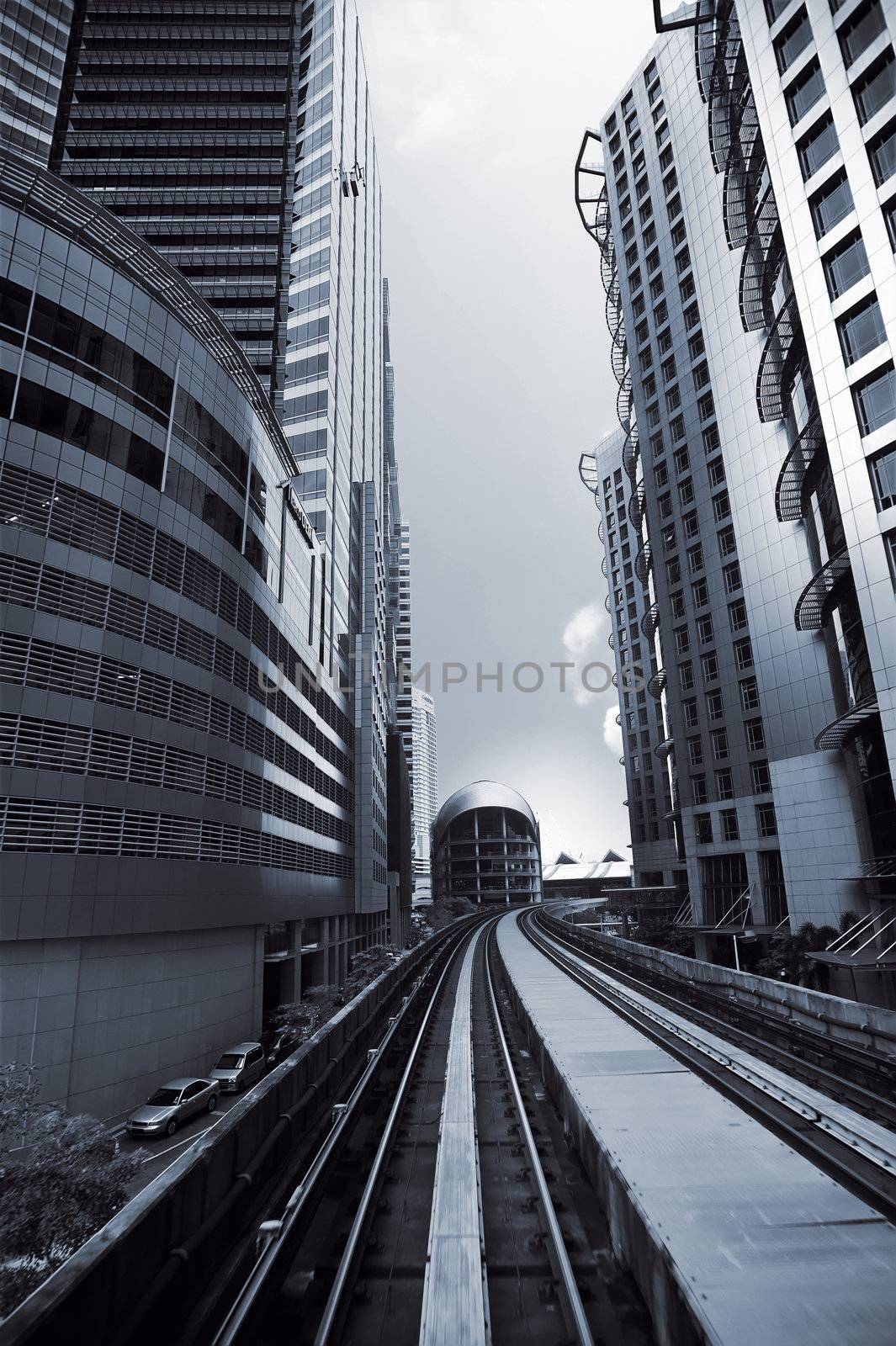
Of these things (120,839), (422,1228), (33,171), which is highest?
(33,171)

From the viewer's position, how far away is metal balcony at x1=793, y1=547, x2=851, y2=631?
29.6 meters

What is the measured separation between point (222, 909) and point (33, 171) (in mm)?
26489

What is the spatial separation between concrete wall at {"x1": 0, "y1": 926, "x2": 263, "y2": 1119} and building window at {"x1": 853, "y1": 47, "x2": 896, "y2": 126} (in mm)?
39196

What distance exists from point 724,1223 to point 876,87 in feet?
115

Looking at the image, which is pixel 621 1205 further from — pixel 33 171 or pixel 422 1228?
pixel 33 171

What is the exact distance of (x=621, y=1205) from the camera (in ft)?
25.7

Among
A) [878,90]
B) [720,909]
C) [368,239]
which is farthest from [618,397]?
[720,909]

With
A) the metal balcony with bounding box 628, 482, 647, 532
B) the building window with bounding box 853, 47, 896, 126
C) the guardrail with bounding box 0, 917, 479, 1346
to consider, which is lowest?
the guardrail with bounding box 0, 917, 479, 1346

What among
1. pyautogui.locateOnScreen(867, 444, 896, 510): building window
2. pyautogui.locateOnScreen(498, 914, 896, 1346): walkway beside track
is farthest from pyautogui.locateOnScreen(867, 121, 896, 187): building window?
pyautogui.locateOnScreen(498, 914, 896, 1346): walkway beside track

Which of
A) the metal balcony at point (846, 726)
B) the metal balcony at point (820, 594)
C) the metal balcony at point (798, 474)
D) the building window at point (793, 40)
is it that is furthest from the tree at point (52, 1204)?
the building window at point (793, 40)

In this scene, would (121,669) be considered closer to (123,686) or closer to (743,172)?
(123,686)

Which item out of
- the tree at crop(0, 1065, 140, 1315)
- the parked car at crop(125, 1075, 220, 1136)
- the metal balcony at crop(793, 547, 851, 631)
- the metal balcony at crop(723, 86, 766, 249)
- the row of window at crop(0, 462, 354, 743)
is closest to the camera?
the tree at crop(0, 1065, 140, 1315)

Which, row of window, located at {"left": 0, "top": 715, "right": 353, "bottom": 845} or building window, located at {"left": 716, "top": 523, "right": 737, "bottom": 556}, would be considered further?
building window, located at {"left": 716, "top": 523, "right": 737, "bottom": 556}

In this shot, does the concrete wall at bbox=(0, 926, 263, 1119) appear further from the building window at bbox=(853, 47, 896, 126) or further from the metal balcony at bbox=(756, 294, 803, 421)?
the building window at bbox=(853, 47, 896, 126)
